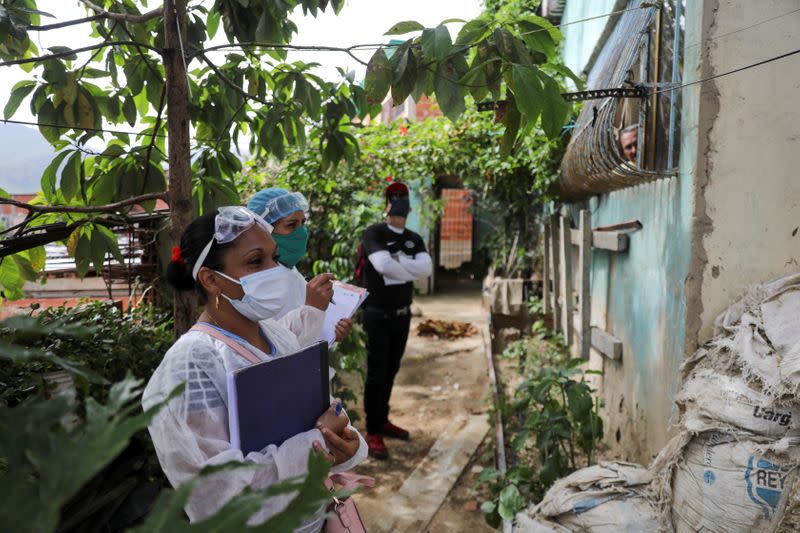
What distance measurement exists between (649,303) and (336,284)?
1920mm

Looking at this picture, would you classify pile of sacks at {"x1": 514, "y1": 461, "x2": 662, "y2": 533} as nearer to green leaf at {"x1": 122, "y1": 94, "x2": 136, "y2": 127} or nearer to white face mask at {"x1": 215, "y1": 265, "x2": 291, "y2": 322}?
white face mask at {"x1": 215, "y1": 265, "x2": 291, "y2": 322}

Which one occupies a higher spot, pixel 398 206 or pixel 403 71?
pixel 403 71

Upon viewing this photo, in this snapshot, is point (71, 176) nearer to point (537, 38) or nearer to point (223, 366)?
point (223, 366)

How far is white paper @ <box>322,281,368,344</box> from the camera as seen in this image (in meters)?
2.92

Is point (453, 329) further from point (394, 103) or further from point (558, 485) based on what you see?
point (394, 103)

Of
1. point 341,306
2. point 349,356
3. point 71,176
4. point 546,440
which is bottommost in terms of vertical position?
point 546,440

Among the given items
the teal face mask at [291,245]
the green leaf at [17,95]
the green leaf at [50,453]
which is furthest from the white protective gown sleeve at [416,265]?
the green leaf at [50,453]

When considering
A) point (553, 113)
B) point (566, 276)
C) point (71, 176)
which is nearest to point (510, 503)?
point (553, 113)

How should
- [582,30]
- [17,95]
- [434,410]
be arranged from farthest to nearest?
[582,30]
[434,410]
[17,95]

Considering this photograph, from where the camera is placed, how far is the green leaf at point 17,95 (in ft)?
8.07

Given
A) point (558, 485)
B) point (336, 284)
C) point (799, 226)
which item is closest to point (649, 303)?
point (799, 226)

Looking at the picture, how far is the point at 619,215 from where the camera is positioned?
4.55 meters

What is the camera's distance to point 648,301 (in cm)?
356

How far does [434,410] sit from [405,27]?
4.59 metres
